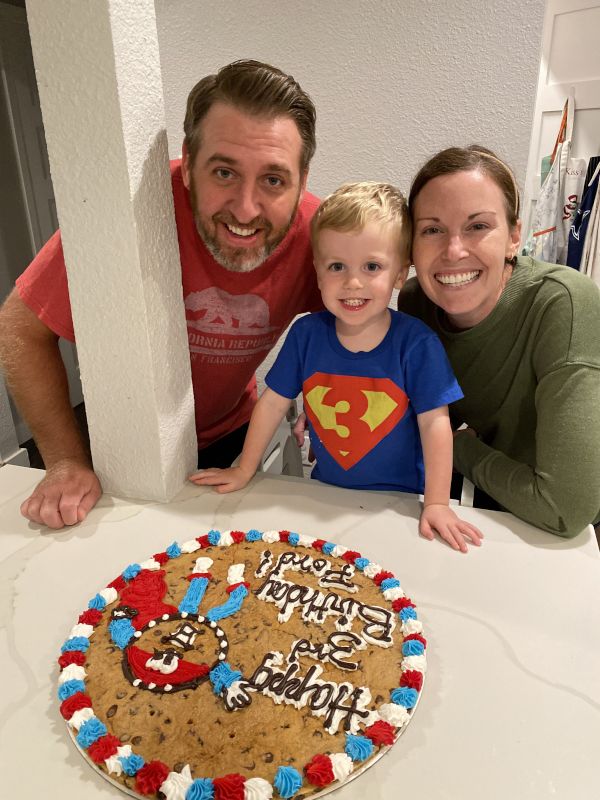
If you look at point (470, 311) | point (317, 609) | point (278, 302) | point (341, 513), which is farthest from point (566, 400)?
point (278, 302)

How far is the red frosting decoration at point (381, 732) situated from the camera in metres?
0.61

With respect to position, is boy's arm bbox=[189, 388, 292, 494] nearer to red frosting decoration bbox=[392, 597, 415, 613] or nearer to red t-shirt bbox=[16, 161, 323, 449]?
red t-shirt bbox=[16, 161, 323, 449]

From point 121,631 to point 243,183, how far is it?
0.83 metres

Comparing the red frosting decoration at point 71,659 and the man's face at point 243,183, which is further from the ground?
the man's face at point 243,183

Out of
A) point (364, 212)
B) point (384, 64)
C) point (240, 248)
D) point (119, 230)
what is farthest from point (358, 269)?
point (384, 64)

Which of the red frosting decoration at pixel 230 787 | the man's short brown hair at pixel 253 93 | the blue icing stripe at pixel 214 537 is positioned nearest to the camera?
the red frosting decoration at pixel 230 787

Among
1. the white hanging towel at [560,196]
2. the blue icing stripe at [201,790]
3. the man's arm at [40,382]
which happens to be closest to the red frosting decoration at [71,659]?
the blue icing stripe at [201,790]

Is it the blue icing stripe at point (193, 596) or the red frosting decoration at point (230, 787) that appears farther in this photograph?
the blue icing stripe at point (193, 596)

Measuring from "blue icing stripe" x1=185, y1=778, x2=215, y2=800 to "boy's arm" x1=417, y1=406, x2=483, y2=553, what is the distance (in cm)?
52

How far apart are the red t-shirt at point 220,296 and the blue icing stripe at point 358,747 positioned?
952 mm

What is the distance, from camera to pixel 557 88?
244cm

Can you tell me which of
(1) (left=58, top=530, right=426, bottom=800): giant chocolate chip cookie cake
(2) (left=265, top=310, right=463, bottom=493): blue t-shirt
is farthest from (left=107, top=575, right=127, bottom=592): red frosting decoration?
(2) (left=265, top=310, right=463, bottom=493): blue t-shirt

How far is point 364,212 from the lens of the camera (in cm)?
101

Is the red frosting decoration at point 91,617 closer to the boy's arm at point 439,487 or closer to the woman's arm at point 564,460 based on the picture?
the boy's arm at point 439,487
